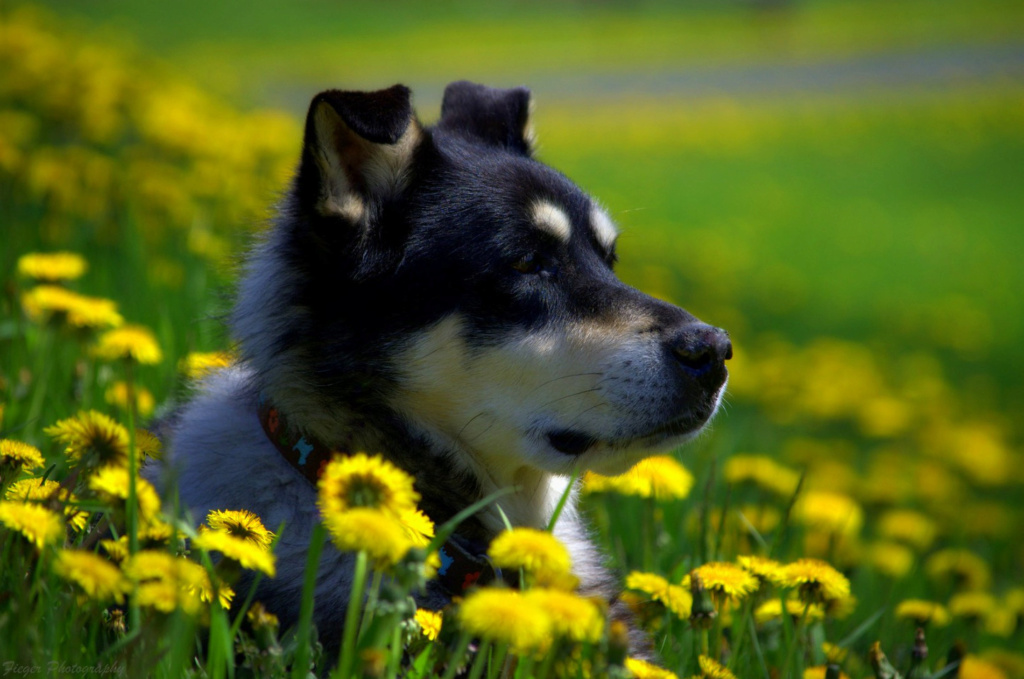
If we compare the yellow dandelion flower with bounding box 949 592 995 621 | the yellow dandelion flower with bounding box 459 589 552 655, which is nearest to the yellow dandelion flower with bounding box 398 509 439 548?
the yellow dandelion flower with bounding box 459 589 552 655

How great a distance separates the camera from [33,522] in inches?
58.8

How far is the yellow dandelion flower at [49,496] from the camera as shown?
1.65 m

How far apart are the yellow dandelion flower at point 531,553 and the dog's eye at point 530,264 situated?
1.22 meters

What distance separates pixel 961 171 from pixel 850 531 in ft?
44.1

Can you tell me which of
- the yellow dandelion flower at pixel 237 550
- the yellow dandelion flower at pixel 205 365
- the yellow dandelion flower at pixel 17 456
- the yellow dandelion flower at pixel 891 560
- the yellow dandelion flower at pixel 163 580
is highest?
the yellow dandelion flower at pixel 237 550

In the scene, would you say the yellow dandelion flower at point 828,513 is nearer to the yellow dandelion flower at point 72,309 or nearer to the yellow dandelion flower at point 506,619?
the yellow dandelion flower at point 506,619

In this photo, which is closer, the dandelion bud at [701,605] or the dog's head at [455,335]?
the dandelion bud at [701,605]

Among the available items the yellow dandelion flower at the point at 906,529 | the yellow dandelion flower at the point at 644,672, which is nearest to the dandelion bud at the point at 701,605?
the yellow dandelion flower at the point at 644,672

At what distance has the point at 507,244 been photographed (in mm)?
2672

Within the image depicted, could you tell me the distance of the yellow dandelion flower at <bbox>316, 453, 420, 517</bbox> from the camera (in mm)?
1521

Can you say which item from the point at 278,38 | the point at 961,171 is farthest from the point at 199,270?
the point at 278,38

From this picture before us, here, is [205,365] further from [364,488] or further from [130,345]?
[364,488]

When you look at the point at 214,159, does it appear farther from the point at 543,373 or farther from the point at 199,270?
the point at 543,373

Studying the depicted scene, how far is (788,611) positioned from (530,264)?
1.16 meters
